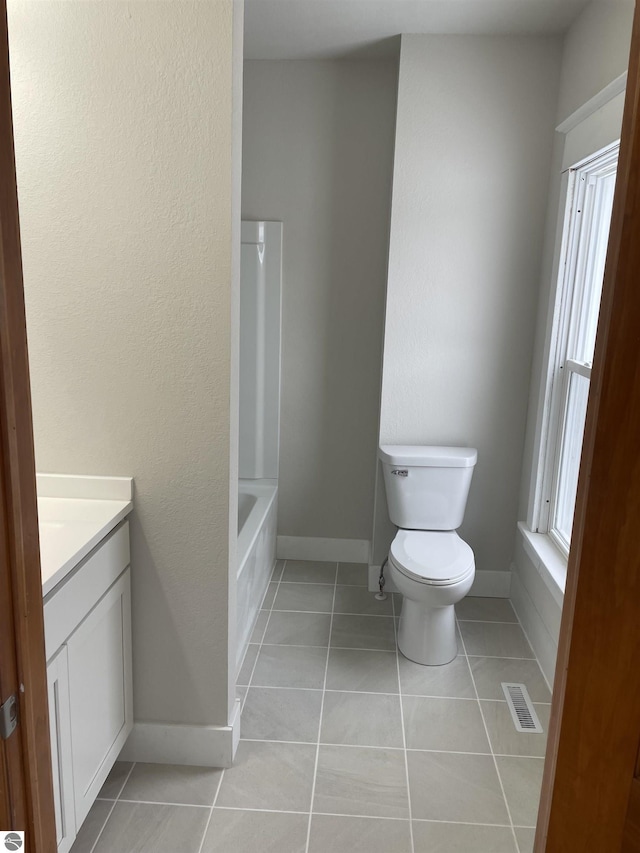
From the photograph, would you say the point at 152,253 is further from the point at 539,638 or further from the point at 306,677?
the point at 539,638

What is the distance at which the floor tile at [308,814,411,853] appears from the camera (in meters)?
1.85

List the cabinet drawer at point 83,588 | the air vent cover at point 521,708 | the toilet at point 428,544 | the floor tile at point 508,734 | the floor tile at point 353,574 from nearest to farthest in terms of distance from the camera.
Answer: the cabinet drawer at point 83,588 < the floor tile at point 508,734 < the air vent cover at point 521,708 < the toilet at point 428,544 < the floor tile at point 353,574

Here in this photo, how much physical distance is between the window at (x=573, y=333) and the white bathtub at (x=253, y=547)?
128 centimetres

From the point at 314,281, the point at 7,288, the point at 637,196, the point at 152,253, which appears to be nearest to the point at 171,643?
the point at 152,253

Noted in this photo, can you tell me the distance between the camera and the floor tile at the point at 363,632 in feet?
9.57

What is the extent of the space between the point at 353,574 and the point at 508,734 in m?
1.36

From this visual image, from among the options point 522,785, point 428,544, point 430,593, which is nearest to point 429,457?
point 428,544

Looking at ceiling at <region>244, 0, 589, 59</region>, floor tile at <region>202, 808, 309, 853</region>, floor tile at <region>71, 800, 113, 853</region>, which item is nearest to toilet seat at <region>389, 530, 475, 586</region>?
floor tile at <region>202, 808, 309, 853</region>

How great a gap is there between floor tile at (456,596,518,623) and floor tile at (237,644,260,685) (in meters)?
1.00

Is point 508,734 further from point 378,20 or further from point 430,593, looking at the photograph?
point 378,20

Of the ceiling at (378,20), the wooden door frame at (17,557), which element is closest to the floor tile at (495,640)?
the wooden door frame at (17,557)

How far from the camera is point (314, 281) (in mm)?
3463

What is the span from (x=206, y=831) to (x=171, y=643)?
20.5 inches

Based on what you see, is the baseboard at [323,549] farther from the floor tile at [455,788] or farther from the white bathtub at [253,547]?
the floor tile at [455,788]
